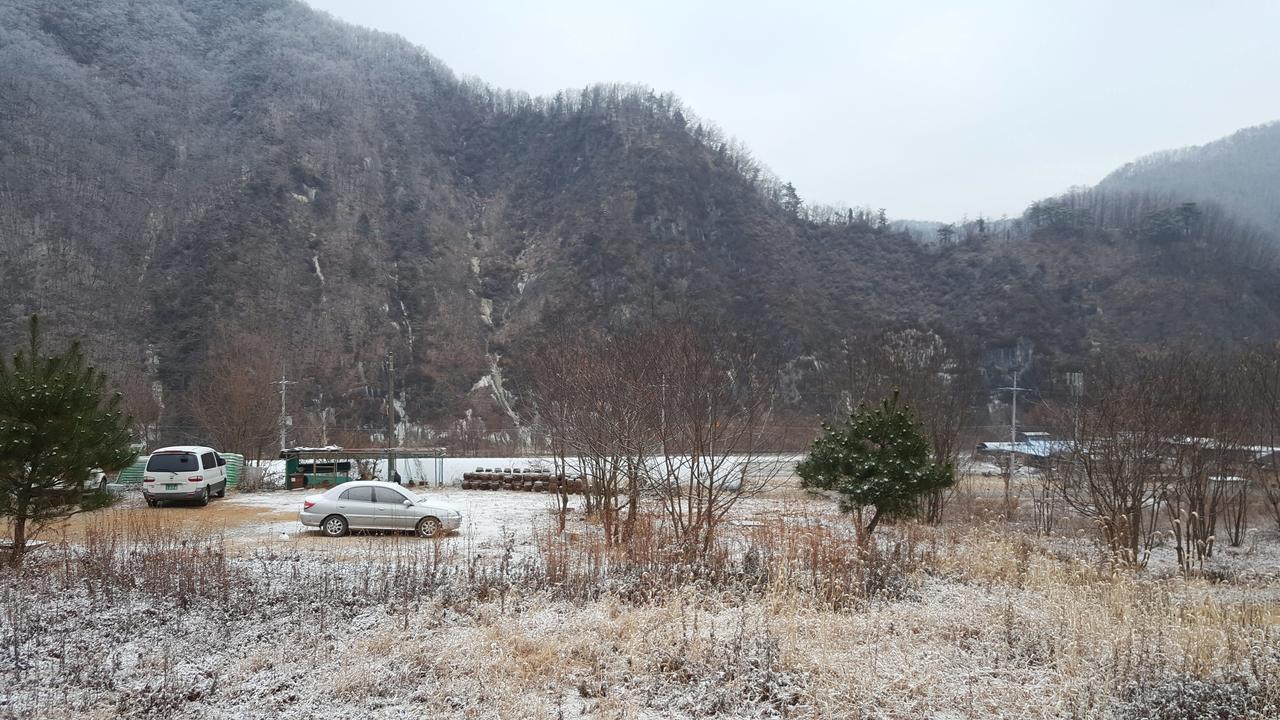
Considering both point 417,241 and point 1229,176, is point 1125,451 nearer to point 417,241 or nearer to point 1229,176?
point 417,241

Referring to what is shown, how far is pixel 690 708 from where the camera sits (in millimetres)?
5699

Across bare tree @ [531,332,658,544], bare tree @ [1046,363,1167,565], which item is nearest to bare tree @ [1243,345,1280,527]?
bare tree @ [1046,363,1167,565]

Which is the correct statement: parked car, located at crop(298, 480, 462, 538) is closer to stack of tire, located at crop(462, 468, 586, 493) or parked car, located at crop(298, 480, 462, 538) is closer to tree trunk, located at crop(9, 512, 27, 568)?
tree trunk, located at crop(9, 512, 27, 568)

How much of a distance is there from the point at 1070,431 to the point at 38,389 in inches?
737

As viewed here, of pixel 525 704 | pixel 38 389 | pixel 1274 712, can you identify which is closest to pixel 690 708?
pixel 525 704

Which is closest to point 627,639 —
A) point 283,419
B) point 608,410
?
point 608,410

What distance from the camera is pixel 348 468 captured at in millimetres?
27188

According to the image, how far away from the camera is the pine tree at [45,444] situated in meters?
9.98

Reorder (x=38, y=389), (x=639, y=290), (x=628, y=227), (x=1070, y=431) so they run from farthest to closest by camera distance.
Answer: (x=628, y=227) < (x=639, y=290) < (x=1070, y=431) < (x=38, y=389)

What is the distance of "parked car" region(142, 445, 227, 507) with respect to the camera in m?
19.9

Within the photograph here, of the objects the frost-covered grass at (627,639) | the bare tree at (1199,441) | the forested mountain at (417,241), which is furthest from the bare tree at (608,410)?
the forested mountain at (417,241)

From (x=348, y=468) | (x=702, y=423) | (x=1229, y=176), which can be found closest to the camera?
(x=702, y=423)

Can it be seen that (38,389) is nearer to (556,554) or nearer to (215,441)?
(556,554)

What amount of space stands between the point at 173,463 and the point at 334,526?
8596 mm
